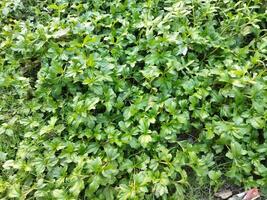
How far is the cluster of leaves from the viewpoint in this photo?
2.51m

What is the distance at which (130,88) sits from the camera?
2812 mm

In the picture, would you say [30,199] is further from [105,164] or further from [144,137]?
[144,137]

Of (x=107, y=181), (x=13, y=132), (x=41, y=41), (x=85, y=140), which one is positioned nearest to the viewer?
(x=107, y=181)

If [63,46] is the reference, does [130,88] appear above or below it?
below

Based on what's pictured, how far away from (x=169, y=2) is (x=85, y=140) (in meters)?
1.37

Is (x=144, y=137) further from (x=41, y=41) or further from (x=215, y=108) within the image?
(x=41, y=41)

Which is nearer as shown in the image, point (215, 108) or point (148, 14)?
point (215, 108)

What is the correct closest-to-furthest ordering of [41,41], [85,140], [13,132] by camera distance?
[85,140] < [13,132] < [41,41]

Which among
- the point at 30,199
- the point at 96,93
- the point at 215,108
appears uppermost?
the point at 96,93

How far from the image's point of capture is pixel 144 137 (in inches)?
100

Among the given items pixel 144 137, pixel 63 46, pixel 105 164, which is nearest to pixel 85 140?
pixel 105 164

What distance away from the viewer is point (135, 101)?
8.89 ft

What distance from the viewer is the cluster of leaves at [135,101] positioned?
98.7 inches

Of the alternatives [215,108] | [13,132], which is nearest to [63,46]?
[13,132]
